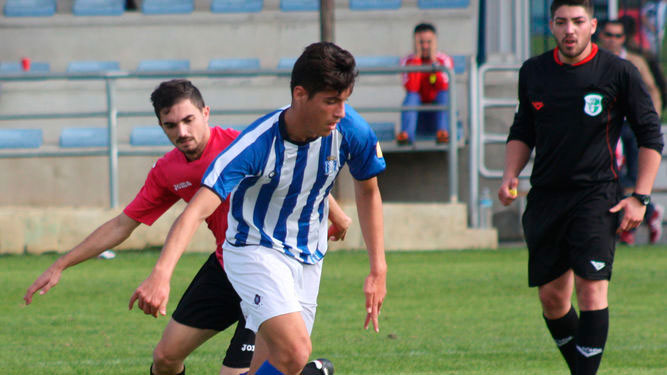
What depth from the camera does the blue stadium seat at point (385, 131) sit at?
512 inches

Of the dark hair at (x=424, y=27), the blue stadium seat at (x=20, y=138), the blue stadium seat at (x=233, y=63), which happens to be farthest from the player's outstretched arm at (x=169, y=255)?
the blue stadium seat at (x=233, y=63)

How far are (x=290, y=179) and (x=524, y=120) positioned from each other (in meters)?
1.81

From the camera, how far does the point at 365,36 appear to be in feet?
50.8

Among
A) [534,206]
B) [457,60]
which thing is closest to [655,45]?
[457,60]

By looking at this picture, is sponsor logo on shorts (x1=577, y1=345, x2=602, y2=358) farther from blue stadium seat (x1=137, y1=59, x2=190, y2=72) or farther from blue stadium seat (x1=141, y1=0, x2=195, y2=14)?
blue stadium seat (x1=141, y1=0, x2=195, y2=14)

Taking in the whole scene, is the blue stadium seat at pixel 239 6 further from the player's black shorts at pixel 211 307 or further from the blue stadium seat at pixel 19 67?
the player's black shorts at pixel 211 307

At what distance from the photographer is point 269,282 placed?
4.35 m

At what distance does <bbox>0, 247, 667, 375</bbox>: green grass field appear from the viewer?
21.0 feet

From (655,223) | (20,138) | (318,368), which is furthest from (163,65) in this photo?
(318,368)

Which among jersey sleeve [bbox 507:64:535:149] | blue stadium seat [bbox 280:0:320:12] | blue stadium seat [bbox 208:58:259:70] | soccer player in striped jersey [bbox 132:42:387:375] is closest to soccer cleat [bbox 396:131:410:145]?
blue stadium seat [bbox 208:58:259:70]

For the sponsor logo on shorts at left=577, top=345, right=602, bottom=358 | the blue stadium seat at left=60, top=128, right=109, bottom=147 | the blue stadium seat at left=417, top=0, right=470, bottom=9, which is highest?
the blue stadium seat at left=417, top=0, right=470, bottom=9

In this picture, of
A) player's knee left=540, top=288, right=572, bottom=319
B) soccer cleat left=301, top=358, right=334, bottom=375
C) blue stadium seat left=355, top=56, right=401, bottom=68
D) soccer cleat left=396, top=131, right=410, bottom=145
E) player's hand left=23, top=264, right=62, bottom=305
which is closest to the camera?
player's hand left=23, top=264, right=62, bottom=305

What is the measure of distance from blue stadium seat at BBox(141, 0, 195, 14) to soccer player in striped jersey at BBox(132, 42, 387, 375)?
12450 mm

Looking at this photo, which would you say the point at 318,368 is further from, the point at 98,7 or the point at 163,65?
the point at 98,7
